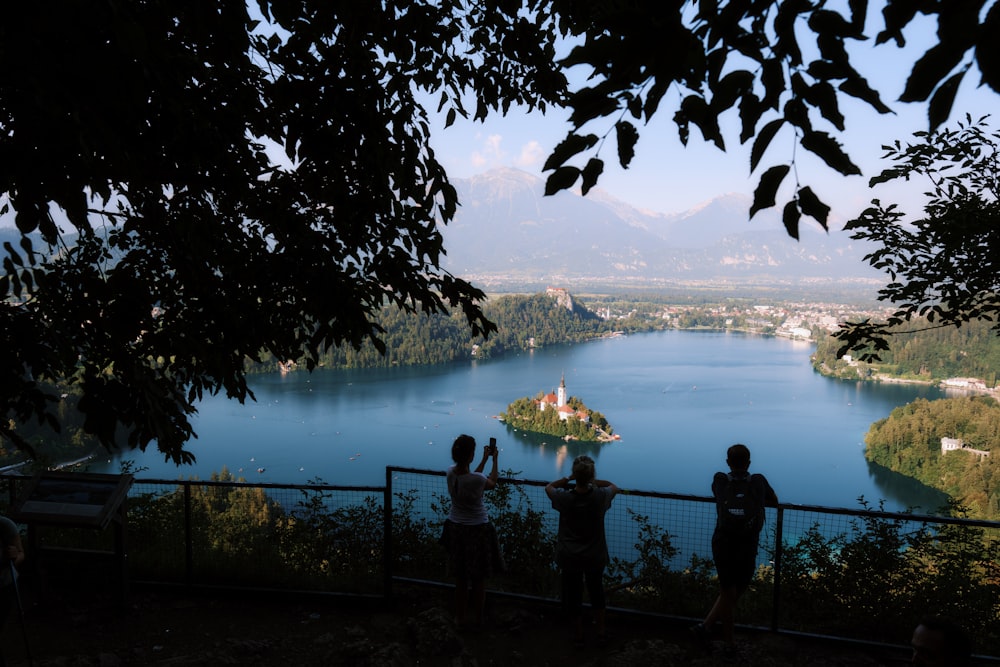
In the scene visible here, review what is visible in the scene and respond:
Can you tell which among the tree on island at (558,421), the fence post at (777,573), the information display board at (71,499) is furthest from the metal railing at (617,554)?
the tree on island at (558,421)

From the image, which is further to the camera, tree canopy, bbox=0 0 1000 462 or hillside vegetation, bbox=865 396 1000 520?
hillside vegetation, bbox=865 396 1000 520

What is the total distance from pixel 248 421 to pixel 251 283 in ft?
187

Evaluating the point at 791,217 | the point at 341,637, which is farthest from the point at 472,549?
the point at 791,217

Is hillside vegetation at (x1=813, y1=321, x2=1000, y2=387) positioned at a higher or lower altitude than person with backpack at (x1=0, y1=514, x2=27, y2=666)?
lower

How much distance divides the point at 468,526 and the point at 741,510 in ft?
5.51

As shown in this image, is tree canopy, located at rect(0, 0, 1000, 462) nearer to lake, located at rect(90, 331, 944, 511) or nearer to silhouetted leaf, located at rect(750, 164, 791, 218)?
silhouetted leaf, located at rect(750, 164, 791, 218)

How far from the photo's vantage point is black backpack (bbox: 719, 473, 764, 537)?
4.14 m

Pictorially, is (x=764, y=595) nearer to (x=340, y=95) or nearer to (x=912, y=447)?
(x=340, y=95)

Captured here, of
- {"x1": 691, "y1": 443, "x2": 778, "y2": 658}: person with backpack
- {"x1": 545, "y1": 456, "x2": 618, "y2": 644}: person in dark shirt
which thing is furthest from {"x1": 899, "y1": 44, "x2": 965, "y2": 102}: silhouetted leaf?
{"x1": 545, "y1": 456, "x2": 618, "y2": 644}: person in dark shirt

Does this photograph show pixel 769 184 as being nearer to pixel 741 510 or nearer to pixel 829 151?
pixel 829 151

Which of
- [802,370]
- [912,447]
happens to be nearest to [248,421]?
[912,447]

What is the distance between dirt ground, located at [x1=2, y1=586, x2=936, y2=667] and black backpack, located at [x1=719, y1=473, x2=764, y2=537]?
81 cm

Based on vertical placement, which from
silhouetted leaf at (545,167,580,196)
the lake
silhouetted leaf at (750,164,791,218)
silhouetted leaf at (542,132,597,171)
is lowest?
the lake

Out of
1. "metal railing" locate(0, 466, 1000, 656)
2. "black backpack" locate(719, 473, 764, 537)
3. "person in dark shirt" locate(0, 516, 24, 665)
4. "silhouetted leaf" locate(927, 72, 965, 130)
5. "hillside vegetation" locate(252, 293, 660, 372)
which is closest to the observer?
"silhouetted leaf" locate(927, 72, 965, 130)
